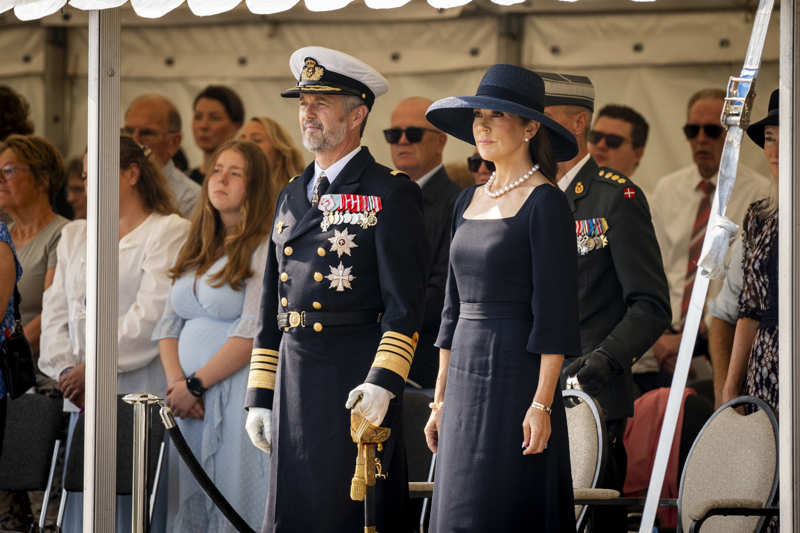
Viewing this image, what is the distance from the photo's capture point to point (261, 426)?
5293 mm

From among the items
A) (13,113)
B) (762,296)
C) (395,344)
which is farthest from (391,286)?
(13,113)

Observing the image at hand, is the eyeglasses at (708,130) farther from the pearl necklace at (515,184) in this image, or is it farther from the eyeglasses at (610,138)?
the pearl necklace at (515,184)

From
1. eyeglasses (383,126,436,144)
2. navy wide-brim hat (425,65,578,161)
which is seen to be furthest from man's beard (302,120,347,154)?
eyeglasses (383,126,436,144)

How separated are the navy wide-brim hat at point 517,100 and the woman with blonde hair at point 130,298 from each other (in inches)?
110

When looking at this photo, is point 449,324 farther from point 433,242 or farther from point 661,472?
point 433,242

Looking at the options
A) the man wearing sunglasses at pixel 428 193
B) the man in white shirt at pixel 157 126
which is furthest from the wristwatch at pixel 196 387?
the man in white shirt at pixel 157 126

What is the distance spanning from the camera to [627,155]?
24.7 ft

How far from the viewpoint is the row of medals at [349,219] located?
16.9 ft

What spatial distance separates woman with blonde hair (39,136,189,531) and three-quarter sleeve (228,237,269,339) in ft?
1.98

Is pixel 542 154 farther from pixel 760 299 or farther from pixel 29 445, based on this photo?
pixel 29 445

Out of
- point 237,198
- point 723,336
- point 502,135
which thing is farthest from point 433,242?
→ point 502,135

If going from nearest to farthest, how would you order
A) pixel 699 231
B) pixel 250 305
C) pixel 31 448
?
pixel 31 448
pixel 250 305
pixel 699 231

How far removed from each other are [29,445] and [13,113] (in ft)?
8.65

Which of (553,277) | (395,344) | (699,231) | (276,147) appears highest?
(276,147)
